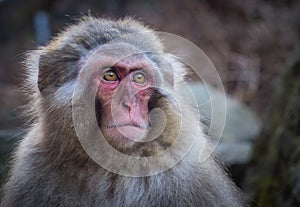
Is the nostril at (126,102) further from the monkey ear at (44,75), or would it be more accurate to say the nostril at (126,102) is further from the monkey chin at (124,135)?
the monkey ear at (44,75)

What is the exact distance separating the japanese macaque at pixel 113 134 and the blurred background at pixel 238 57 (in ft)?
5.70

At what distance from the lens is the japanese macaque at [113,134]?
3.95m

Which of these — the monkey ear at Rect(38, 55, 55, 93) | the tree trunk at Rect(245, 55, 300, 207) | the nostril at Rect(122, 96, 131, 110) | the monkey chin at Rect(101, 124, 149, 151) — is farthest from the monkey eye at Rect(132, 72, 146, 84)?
the tree trunk at Rect(245, 55, 300, 207)

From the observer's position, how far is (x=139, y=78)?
4.03m

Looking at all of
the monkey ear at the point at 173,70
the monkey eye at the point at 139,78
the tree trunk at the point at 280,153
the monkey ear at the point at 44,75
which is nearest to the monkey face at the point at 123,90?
the monkey eye at the point at 139,78

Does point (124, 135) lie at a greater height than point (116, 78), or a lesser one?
lesser

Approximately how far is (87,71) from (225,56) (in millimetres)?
7231

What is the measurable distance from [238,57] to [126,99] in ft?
24.3

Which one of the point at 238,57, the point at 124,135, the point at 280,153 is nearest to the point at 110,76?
the point at 124,135

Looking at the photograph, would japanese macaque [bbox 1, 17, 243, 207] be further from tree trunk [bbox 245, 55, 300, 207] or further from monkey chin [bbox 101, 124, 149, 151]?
tree trunk [bbox 245, 55, 300, 207]

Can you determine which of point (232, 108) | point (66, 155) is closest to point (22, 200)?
point (66, 155)

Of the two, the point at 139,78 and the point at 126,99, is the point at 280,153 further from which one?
the point at 126,99

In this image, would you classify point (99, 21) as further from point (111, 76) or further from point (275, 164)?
point (275, 164)

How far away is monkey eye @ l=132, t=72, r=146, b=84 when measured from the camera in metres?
4.01
